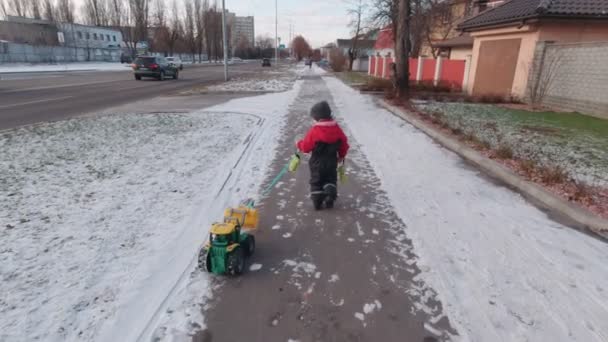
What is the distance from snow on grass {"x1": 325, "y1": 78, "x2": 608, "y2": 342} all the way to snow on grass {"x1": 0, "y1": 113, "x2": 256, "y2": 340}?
8.06 ft

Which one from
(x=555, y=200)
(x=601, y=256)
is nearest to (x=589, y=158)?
(x=555, y=200)

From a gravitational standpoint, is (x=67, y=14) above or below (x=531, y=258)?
above

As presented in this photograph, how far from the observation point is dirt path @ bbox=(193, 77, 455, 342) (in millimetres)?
2457

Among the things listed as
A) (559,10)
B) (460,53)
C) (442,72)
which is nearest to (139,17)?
(460,53)

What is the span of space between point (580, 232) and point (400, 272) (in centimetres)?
232

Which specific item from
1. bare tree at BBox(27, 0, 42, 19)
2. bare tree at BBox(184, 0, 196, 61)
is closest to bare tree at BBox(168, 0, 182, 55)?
bare tree at BBox(184, 0, 196, 61)

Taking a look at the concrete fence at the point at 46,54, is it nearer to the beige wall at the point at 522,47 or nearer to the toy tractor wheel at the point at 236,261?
the beige wall at the point at 522,47

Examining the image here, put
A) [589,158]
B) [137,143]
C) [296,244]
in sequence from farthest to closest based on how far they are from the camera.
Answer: [137,143], [589,158], [296,244]

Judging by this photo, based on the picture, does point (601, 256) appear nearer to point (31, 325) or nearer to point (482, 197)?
point (482, 197)

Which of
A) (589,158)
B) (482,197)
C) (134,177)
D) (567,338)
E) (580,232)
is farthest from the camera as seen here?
(589,158)

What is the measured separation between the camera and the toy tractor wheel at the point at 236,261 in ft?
9.74

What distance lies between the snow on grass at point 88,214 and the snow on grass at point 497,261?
246cm

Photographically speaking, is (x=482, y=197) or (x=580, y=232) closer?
(x=580, y=232)

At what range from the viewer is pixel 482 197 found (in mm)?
4934
